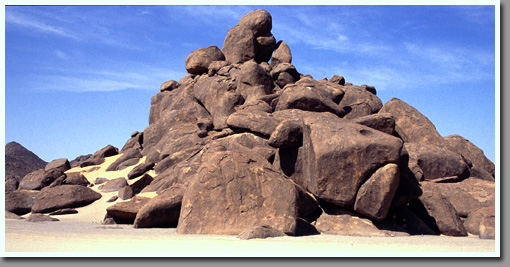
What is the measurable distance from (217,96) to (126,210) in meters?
8.30

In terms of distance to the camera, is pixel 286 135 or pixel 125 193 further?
pixel 125 193

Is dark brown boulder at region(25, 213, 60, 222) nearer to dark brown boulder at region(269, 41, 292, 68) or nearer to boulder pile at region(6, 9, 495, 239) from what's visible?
boulder pile at region(6, 9, 495, 239)

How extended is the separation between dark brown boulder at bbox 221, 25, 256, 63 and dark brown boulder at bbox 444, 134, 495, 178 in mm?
8775

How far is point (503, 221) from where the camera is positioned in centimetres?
700

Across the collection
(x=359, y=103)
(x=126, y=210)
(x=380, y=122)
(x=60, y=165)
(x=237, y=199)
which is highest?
(x=359, y=103)

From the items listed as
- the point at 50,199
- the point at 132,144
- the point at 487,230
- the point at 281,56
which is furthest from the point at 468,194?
the point at 132,144

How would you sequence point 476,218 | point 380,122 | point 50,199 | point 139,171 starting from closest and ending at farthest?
point 476,218
point 380,122
point 50,199
point 139,171

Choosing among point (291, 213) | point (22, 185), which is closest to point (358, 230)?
point (291, 213)

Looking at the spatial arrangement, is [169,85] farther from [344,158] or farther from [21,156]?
[21,156]

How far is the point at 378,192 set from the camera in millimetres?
9555

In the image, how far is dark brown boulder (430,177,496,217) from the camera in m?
11.6

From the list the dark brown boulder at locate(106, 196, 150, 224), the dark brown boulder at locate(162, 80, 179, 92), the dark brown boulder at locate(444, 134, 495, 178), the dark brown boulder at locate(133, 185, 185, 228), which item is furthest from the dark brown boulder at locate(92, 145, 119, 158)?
the dark brown boulder at locate(444, 134, 495, 178)

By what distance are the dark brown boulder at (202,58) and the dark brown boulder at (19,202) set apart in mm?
8993

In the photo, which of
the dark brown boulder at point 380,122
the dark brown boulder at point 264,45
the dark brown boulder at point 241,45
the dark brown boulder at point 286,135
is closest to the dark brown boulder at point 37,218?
the dark brown boulder at point 286,135
